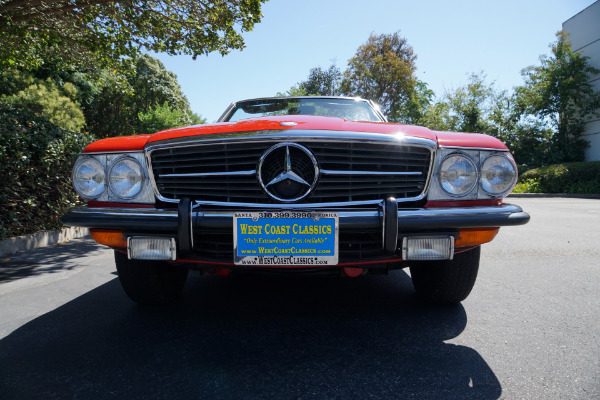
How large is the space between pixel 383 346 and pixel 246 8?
21.3ft

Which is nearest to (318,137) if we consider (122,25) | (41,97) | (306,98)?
(306,98)

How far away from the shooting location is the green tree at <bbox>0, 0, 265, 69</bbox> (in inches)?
248

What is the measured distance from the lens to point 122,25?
6961 mm

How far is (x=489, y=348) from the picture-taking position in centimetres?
191

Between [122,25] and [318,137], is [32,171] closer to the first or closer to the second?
[122,25]

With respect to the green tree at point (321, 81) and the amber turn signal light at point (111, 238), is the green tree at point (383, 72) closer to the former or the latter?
the green tree at point (321, 81)

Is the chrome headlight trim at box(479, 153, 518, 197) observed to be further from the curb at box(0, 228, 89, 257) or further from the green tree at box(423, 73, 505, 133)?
the green tree at box(423, 73, 505, 133)

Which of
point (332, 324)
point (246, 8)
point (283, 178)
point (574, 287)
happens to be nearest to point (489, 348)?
point (332, 324)

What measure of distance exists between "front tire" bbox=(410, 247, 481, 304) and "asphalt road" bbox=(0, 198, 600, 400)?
0.10 metres

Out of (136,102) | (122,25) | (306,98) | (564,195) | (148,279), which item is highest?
(136,102)

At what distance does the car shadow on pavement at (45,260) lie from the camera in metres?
3.73

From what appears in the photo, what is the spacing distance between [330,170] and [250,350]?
96cm

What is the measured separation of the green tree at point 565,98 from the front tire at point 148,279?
→ 2146 centimetres

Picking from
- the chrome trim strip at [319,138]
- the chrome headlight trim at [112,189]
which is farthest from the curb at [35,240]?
the chrome trim strip at [319,138]
